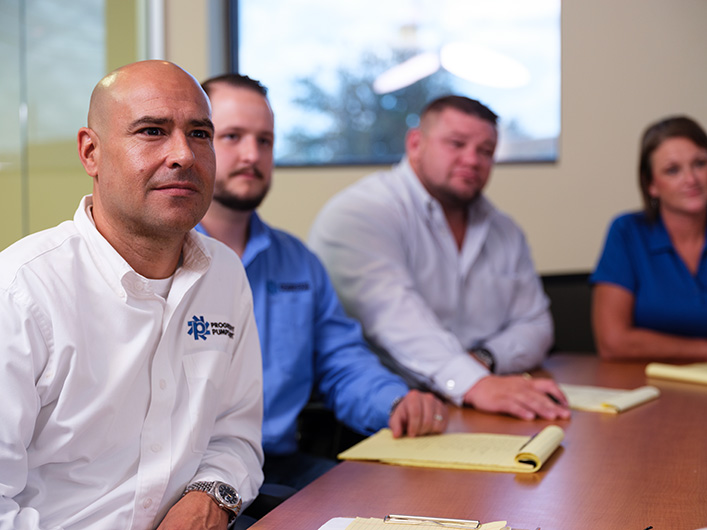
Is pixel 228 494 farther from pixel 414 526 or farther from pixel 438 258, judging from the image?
pixel 438 258

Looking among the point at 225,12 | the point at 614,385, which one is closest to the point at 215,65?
the point at 225,12

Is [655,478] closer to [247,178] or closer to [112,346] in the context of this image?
[112,346]

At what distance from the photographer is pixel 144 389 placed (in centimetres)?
115

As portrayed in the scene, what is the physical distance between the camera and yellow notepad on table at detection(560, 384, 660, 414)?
5.98 ft

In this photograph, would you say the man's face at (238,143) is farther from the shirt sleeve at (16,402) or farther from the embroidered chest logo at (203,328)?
the shirt sleeve at (16,402)

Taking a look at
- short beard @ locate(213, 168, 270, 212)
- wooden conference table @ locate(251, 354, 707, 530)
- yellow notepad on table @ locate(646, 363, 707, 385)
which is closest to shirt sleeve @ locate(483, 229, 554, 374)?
yellow notepad on table @ locate(646, 363, 707, 385)

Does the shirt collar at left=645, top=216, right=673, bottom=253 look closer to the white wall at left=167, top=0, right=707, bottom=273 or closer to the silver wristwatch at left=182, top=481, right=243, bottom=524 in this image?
the white wall at left=167, top=0, right=707, bottom=273

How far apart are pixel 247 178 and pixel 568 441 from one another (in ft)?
3.09

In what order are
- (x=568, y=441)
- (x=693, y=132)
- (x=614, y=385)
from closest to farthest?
(x=568, y=441), (x=614, y=385), (x=693, y=132)

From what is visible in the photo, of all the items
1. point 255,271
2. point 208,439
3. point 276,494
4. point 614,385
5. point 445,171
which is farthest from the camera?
point 445,171

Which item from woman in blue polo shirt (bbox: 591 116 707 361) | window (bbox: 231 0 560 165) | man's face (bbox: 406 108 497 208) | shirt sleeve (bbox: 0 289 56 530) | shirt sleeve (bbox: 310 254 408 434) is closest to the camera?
shirt sleeve (bbox: 0 289 56 530)

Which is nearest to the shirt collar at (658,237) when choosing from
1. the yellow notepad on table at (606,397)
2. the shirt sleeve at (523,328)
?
the shirt sleeve at (523,328)

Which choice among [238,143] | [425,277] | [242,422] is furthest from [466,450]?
[425,277]

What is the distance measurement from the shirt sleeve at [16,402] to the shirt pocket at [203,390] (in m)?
0.26
